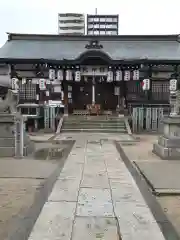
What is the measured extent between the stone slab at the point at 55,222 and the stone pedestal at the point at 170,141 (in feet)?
18.5

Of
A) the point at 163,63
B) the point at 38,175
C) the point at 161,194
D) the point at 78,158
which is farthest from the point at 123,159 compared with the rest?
the point at 163,63

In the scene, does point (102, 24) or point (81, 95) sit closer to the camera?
point (81, 95)

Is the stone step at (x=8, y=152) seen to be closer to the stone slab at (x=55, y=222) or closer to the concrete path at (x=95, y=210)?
the concrete path at (x=95, y=210)

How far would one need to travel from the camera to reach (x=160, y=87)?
77.5 feet

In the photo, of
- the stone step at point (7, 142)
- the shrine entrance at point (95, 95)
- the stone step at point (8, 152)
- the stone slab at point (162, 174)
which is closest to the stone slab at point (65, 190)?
the stone slab at point (162, 174)

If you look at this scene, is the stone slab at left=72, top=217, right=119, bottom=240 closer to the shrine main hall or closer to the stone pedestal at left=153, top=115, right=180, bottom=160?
the stone pedestal at left=153, top=115, right=180, bottom=160

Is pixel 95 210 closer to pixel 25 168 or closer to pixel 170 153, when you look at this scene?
pixel 25 168

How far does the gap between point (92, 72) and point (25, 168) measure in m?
15.8

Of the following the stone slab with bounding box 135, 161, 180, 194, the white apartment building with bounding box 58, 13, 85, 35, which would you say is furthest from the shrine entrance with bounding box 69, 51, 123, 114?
the white apartment building with bounding box 58, 13, 85, 35

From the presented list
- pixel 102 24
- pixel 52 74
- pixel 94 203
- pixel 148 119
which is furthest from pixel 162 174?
pixel 102 24

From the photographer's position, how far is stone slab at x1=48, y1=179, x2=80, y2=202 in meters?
5.18

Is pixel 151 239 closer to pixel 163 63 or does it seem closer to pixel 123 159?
pixel 123 159

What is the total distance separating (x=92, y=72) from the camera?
2297 centimetres

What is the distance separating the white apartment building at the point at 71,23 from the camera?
8594cm
